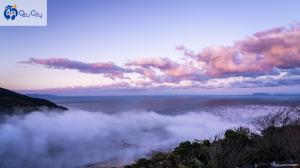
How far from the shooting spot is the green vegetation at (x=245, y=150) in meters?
15.5

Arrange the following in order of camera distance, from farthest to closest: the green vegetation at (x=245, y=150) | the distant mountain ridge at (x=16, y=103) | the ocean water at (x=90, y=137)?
1. the distant mountain ridge at (x=16, y=103)
2. the ocean water at (x=90, y=137)
3. the green vegetation at (x=245, y=150)

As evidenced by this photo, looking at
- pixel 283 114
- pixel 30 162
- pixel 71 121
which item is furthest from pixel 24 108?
pixel 283 114

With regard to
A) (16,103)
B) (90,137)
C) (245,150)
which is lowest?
(90,137)

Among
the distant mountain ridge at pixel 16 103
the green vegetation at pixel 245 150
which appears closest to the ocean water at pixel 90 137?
the distant mountain ridge at pixel 16 103

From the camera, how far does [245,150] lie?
16531 mm

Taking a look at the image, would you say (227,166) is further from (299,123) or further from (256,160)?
(299,123)

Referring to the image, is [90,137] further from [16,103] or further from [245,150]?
[245,150]

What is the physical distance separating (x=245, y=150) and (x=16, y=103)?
100305 mm

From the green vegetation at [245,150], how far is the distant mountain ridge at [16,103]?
9226cm

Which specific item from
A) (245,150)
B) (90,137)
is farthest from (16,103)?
(245,150)

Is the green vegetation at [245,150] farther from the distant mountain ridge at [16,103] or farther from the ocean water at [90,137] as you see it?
the distant mountain ridge at [16,103]

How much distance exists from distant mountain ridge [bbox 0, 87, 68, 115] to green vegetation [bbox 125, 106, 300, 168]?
92.3m

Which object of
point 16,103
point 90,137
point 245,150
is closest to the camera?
point 245,150

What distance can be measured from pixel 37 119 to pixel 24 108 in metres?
7.74
